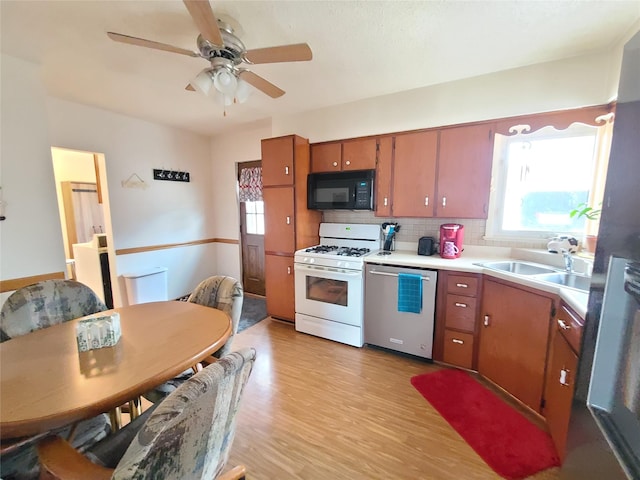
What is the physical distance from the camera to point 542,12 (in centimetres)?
159

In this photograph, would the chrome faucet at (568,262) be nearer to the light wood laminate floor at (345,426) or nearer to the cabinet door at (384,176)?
the light wood laminate floor at (345,426)

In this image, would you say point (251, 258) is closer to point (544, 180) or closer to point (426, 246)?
point (426, 246)

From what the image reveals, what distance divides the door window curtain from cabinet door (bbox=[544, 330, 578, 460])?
3613 mm

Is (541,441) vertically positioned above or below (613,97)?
below

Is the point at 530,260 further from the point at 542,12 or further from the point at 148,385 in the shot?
the point at 148,385

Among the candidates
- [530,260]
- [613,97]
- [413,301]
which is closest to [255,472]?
[413,301]

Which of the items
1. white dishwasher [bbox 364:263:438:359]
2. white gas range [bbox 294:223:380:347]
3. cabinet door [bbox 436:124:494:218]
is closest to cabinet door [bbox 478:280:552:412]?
white dishwasher [bbox 364:263:438:359]

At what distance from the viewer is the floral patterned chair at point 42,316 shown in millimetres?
1027

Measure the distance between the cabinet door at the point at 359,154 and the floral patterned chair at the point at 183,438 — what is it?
2.43 meters

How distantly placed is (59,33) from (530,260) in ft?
12.9

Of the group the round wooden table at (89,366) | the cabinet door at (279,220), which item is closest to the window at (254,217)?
the cabinet door at (279,220)

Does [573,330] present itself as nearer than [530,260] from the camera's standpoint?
Yes

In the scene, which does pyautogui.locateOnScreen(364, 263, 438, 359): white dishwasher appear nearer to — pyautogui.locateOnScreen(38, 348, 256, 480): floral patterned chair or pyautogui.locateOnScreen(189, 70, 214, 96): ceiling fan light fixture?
pyautogui.locateOnScreen(38, 348, 256, 480): floral patterned chair

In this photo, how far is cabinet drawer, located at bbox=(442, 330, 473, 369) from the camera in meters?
2.24
